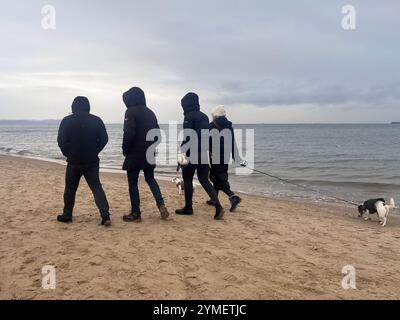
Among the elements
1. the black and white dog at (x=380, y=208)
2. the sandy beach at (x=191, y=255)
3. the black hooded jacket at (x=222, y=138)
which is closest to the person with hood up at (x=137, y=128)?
the sandy beach at (x=191, y=255)

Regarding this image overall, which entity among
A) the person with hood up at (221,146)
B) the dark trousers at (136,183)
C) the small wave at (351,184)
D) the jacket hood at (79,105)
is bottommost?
the small wave at (351,184)

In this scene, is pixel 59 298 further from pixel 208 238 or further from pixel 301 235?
pixel 301 235

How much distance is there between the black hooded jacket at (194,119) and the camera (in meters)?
6.10

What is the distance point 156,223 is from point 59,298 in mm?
2655

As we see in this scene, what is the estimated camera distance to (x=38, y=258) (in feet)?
14.4

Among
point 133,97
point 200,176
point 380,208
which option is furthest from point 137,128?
point 380,208

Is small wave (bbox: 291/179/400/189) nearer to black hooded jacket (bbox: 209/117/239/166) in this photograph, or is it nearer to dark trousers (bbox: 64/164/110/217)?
black hooded jacket (bbox: 209/117/239/166)

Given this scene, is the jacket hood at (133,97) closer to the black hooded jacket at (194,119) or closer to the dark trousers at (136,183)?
the black hooded jacket at (194,119)

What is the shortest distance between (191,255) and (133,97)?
2.69m

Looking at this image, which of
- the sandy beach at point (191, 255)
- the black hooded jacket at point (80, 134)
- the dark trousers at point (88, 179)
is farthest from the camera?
the dark trousers at point (88, 179)

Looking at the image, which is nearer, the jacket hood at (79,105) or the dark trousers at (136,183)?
the jacket hood at (79,105)

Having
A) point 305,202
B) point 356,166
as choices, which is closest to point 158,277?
point 305,202

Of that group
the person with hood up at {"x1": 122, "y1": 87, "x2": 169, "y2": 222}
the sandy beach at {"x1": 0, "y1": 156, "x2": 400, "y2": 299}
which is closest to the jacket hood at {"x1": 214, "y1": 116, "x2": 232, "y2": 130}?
the person with hood up at {"x1": 122, "y1": 87, "x2": 169, "y2": 222}

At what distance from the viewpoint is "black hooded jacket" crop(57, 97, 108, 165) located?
5.48 meters
